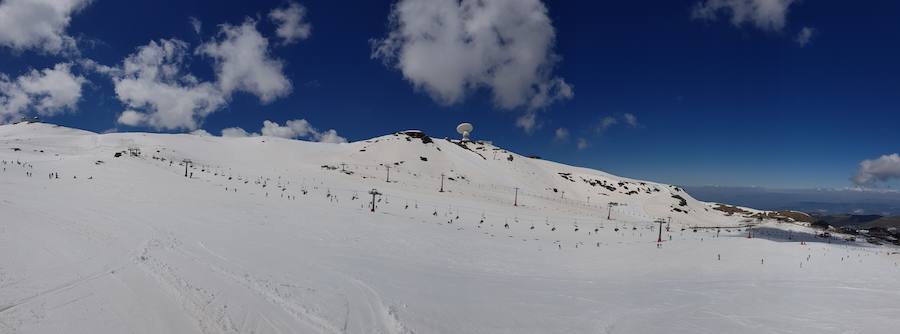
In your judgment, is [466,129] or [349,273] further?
[466,129]

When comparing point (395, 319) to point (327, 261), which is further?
point (327, 261)

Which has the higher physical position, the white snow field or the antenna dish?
the antenna dish

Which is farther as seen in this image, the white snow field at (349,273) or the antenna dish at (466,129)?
the antenna dish at (466,129)

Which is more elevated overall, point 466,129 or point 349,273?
point 466,129

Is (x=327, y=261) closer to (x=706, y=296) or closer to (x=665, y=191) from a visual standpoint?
(x=706, y=296)

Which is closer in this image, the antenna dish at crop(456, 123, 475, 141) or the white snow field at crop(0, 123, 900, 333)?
the white snow field at crop(0, 123, 900, 333)

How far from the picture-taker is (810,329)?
897cm

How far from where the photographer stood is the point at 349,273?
10.1 metres

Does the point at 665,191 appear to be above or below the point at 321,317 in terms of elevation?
above

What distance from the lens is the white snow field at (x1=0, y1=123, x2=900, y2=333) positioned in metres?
6.72

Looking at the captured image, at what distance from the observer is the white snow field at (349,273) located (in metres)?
6.72

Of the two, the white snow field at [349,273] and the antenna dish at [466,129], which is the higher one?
the antenna dish at [466,129]

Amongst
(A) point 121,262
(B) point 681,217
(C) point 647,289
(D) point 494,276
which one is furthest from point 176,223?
(B) point 681,217

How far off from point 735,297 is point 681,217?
54.5m
